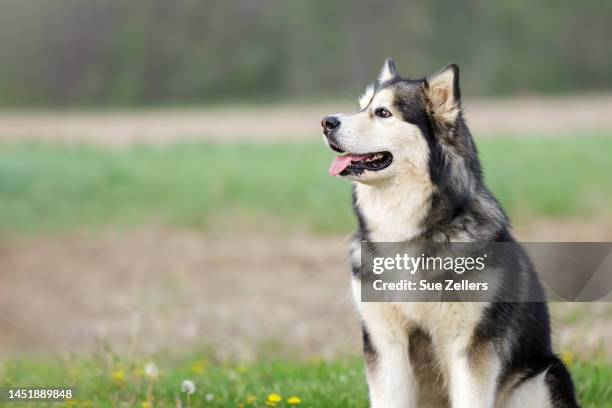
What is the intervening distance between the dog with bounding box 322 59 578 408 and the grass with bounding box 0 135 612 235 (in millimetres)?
7926

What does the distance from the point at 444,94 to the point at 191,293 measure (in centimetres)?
668

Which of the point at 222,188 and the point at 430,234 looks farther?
the point at 222,188

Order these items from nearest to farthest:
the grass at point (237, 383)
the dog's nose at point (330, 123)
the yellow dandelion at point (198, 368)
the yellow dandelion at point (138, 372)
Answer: the dog's nose at point (330, 123) < the grass at point (237, 383) < the yellow dandelion at point (138, 372) < the yellow dandelion at point (198, 368)

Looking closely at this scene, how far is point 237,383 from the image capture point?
5.32 meters

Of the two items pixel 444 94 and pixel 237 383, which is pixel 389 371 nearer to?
pixel 444 94

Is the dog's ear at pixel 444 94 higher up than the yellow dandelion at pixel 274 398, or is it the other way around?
the dog's ear at pixel 444 94

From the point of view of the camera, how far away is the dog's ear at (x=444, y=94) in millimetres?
4199

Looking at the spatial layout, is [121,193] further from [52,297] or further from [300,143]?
[300,143]

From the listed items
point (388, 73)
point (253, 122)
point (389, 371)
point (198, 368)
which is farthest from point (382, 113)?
point (253, 122)

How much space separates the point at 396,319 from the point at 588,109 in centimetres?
2092

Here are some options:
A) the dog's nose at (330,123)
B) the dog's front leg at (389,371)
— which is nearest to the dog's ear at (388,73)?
the dog's nose at (330,123)

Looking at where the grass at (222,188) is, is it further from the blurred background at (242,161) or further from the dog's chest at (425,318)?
the dog's chest at (425,318)

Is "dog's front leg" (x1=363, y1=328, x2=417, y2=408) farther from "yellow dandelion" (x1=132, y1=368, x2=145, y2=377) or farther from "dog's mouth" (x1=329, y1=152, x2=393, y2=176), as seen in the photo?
"yellow dandelion" (x1=132, y1=368, x2=145, y2=377)

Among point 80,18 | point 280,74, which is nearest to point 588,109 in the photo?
point 280,74
